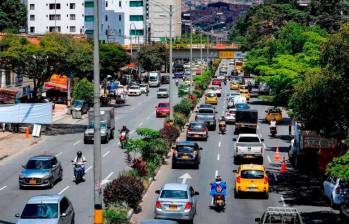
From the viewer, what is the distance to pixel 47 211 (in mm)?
25094

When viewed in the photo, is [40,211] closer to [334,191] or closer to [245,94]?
[334,191]

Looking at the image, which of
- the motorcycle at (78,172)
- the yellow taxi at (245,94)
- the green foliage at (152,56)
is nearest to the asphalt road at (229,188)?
the motorcycle at (78,172)

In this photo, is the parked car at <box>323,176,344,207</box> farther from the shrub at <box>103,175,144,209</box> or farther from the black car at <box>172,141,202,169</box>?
→ the black car at <box>172,141,202,169</box>

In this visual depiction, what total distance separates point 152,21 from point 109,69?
108250 mm

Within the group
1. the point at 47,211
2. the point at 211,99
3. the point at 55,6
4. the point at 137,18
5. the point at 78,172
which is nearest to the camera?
the point at 47,211

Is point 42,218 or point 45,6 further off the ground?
point 45,6

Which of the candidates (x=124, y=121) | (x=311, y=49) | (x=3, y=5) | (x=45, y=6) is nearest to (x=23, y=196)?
(x=311, y=49)

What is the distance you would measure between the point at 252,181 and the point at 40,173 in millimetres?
9833

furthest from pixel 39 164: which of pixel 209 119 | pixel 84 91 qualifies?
pixel 84 91

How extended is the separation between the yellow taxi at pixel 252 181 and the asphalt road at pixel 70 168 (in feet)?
21.1

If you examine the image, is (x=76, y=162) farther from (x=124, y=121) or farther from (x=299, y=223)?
(x=124, y=121)

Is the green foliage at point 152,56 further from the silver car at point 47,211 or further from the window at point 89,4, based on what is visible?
the silver car at point 47,211

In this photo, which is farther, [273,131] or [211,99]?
[211,99]

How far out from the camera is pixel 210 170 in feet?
140
